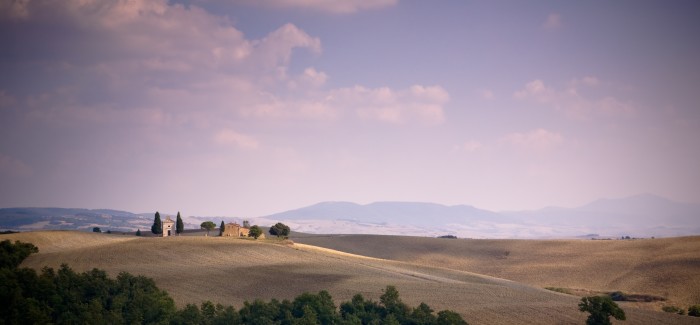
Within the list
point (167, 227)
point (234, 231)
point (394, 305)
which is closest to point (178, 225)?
point (167, 227)

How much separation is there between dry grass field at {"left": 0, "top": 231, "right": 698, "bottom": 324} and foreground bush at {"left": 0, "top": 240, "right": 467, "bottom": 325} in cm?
475

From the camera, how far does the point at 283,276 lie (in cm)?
8475

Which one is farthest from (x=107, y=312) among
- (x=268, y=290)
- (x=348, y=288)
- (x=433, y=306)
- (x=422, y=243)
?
(x=422, y=243)

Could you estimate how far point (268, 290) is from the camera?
7662 centimetres

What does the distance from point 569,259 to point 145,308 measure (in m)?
92.2

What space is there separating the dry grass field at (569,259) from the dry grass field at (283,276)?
416 inches

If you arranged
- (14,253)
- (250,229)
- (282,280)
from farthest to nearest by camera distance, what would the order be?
(250,229)
(14,253)
(282,280)

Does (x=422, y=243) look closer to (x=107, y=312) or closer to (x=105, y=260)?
(x=105, y=260)

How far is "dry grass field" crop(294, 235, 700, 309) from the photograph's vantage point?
104763 mm

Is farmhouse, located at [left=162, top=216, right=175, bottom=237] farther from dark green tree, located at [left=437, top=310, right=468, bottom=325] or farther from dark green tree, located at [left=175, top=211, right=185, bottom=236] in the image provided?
dark green tree, located at [left=437, top=310, right=468, bottom=325]

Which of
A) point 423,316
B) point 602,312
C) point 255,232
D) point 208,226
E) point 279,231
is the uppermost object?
point 208,226

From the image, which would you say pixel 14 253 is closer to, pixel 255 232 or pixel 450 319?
pixel 255 232

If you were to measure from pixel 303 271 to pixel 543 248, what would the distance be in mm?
76327

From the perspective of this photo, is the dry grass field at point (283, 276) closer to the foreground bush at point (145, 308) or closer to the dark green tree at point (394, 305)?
the dark green tree at point (394, 305)
